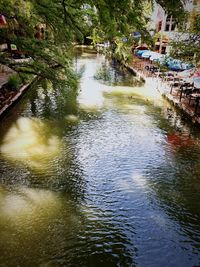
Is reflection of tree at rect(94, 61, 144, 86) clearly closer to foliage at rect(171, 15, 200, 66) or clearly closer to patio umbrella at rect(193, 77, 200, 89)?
patio umbrella at rect(193, 77, 200, 89)

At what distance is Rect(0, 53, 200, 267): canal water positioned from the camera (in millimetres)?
8469

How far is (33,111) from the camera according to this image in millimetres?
20359

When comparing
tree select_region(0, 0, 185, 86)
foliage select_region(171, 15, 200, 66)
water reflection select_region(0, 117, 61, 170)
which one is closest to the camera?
tree select_region(0, 0, 185, 86)

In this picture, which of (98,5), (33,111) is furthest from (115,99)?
(98,5)

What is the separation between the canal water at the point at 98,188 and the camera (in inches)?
333

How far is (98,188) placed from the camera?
11430 millimetres

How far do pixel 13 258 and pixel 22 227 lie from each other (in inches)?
48.5

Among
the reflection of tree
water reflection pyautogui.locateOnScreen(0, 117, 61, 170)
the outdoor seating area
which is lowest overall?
water reflection pyautogui.locateOnScreen(0, 117, 61, 170)

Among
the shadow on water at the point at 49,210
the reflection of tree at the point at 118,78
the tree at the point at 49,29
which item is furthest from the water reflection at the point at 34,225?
the reflection of tree at the point at 118,78

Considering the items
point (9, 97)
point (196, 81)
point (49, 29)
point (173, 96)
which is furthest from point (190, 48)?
point (9, 97)

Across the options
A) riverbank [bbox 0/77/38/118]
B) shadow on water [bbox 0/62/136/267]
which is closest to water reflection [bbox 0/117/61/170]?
shadow on water [bbox 0/62/136/267]

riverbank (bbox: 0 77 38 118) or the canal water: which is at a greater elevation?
riverbank (bbox: 0 77 38 118)

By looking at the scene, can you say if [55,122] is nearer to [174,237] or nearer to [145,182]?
[145,182]

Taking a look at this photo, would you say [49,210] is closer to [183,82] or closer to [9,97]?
[9,97]
